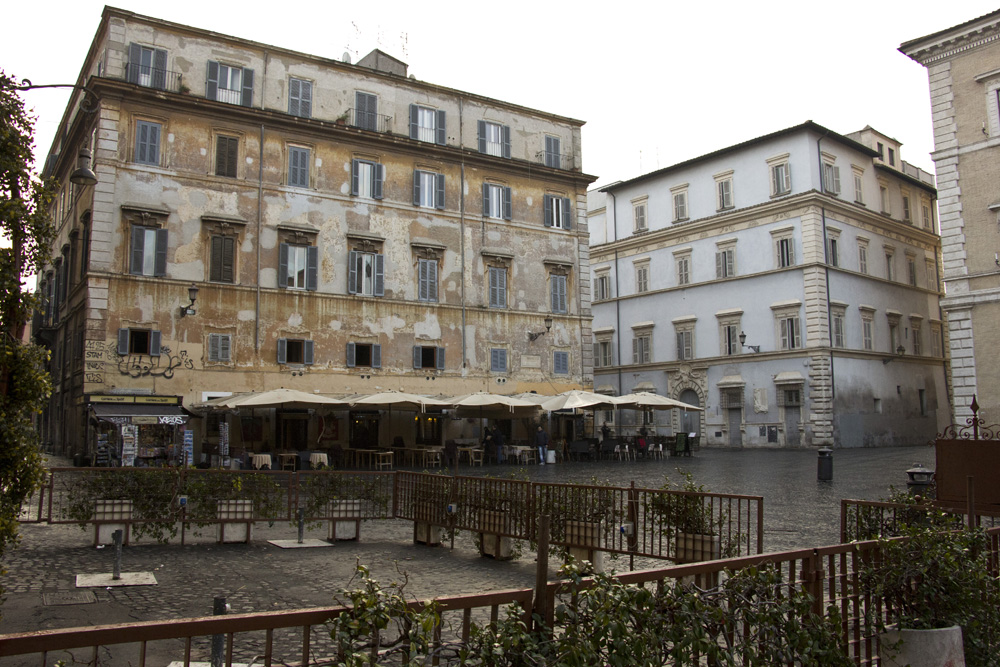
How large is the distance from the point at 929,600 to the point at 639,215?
44128mm

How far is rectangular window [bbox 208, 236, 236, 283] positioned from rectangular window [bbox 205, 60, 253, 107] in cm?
509

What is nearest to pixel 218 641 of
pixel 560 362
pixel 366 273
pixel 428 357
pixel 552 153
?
pixel 366 273

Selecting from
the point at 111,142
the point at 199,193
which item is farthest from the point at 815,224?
the point at 111,142

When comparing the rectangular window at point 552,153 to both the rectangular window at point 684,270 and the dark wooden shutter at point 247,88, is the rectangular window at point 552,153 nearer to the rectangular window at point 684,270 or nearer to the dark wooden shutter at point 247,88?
the rectangular window at point 684,270

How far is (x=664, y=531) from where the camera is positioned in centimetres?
937

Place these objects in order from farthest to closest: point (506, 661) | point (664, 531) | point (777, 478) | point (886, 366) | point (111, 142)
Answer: point (886, 366)
point (111, 142)
point (777, 478)
point (664, 531)
point (506, 661)

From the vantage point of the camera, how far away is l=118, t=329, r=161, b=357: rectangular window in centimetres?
2666

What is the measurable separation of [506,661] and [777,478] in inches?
810

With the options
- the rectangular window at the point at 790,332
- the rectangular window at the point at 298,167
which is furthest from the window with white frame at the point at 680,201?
the rectangular window at the point at 298,167

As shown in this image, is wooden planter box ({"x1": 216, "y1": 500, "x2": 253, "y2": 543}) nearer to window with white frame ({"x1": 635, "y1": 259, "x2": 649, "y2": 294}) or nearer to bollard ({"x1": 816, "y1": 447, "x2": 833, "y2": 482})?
bollard ({"x1": 816, "y1": 447, "x2": 833, "y2": 482})

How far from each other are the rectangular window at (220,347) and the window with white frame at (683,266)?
85.1ft

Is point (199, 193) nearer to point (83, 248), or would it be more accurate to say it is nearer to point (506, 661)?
point (83, 248)

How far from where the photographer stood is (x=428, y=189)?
33.4 metres

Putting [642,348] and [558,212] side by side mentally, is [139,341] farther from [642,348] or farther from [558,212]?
[642,348]
